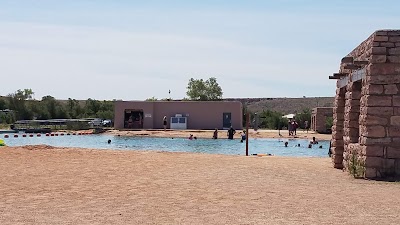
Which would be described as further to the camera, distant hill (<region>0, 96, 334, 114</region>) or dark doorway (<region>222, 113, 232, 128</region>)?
distant hill (<region>0, 96, 334, 114</region>)

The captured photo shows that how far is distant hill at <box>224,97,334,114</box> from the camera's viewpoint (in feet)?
274

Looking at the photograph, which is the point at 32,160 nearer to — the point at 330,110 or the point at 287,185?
the point at 287,185

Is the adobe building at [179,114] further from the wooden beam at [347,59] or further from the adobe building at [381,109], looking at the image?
the adobe building at [381,109]

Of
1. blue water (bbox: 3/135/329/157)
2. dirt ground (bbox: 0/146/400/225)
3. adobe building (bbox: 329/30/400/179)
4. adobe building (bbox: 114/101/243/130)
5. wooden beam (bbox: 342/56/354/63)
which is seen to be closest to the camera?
dirt ground (bbox: 0/146/400/225)

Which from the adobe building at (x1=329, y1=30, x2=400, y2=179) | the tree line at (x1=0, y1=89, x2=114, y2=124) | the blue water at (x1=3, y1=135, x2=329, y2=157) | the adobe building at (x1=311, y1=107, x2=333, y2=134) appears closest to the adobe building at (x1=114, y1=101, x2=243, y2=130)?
the adobe building at (x1=311, y1=107, x2=333, y2=134)

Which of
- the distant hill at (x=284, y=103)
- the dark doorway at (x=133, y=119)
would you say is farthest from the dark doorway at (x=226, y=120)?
the distant hill at (x=284, y=103)

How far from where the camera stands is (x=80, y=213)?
23.9 ft

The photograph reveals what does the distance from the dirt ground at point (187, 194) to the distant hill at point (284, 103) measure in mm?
69993

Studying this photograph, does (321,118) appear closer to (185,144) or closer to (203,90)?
(185,144)

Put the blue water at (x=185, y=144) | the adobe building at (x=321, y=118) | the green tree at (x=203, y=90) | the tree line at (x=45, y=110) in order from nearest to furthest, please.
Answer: the blue water at (x=185, y=144) < the adobe building at (x=321, y=118) < the tree line at (x=45, y=110) < the green tree at (x=203, y=90)

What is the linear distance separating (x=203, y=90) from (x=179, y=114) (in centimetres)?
2409

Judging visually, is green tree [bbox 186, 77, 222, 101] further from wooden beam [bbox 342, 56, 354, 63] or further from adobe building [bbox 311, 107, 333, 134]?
wooden beam [bbox 342, 56, 354, 63]

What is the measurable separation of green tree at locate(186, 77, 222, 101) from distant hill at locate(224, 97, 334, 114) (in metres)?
12.2

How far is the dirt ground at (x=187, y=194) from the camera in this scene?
7.09m
